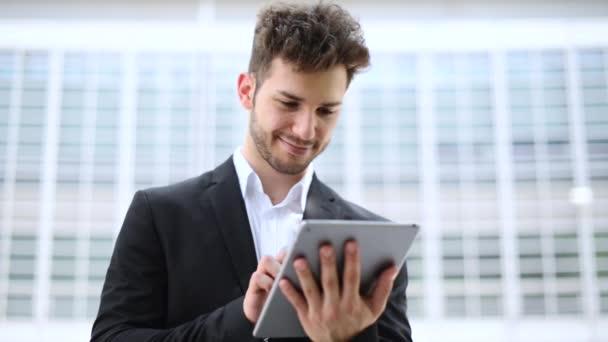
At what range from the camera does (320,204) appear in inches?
48.5

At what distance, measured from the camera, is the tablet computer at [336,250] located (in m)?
0.71

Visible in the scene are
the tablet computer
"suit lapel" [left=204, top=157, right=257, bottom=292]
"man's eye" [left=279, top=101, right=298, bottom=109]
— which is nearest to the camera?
the tablet computer

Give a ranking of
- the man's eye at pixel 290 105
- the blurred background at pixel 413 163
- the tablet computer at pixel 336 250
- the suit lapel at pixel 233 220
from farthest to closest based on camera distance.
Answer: the blurred background at pixel 413 163, the man's eye at pixel 290 105, the suit lapel at pixel 233 220, the tablet computer at pixel 336 250

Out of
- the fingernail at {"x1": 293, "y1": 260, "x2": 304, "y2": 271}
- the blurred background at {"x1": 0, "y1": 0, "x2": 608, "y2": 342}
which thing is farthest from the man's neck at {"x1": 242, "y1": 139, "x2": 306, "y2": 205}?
the blurred background at {"x1": 0, "y1": 0, "x2": 608, "y2": 342}

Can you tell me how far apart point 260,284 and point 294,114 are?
44cm

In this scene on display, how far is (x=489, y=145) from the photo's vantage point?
734 inches

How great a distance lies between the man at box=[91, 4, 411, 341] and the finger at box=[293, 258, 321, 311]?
0.20 feet

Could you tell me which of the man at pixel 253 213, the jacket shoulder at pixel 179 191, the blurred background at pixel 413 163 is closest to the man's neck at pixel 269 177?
the man at pixel 253 213

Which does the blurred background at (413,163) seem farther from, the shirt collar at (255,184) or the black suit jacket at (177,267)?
the black suit jacket at (177,267)

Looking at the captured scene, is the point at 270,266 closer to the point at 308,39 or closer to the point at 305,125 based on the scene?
the point at 305,125

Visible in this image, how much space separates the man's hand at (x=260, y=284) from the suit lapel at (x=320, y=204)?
0.37 metres

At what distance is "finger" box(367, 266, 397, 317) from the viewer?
0.78 m

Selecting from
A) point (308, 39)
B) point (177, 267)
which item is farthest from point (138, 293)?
point (308, 39)

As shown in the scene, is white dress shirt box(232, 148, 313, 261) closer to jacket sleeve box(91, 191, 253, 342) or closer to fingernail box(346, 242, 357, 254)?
jacket sleeve box(91, 191, 253, 342)
